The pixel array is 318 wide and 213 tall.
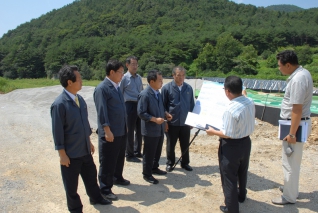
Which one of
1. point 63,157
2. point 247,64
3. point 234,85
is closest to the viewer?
point 63,157

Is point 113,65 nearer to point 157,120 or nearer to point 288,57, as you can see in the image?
point 157,120

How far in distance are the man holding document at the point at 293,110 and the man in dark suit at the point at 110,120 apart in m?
1.98

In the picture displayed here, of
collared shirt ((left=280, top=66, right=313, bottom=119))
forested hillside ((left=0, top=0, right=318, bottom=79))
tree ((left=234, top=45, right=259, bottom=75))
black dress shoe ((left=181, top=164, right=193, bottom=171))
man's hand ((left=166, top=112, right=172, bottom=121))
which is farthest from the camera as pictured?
forested hillside ((left=0, top=0, right=318, bottom=79))

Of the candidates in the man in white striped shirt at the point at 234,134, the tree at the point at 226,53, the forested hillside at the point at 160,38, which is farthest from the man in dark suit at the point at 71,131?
the tree at the point at 226,53

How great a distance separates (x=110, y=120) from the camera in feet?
11.1

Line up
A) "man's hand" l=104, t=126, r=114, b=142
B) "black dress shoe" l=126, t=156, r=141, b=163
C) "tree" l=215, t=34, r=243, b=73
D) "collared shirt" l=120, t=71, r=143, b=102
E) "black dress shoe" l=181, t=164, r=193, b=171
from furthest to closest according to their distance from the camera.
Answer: "tree" l=215, t=34, r=243, b=73 < "black dress shoe" l=126, t=156, r=141, b=163 < "collared shirt" l=120, t=71, r=143, b=102 < "black dress shoe" l=181, t=164, r=193, b=171 < "man's hand" l=104, t=126, r=114, b=142

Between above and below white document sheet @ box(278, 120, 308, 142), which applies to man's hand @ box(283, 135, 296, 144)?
below

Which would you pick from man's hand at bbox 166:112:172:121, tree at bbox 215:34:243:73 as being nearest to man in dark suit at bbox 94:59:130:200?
man's hand at bbox 166:112:172:121

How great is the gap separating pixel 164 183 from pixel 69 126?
73.1 inches

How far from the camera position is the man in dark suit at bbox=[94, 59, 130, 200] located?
10.8ft

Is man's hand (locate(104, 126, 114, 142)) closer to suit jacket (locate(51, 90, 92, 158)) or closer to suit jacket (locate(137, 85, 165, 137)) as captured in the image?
suit jacket (locate(51, 90, 92, 158))

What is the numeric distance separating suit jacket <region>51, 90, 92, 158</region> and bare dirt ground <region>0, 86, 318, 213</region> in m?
0.85

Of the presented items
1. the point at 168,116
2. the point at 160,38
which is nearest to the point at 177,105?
the point at 168,116

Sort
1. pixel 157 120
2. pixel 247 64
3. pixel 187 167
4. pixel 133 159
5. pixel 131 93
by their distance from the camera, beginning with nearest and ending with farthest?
pixel 157 120, pixel 187 167, pixel 131 93, pixel 133 159, pixel 247 64
